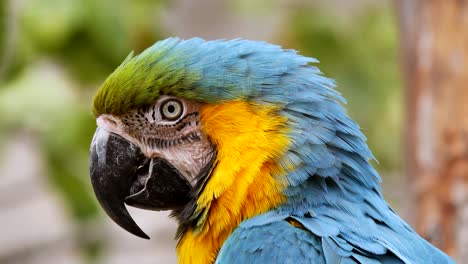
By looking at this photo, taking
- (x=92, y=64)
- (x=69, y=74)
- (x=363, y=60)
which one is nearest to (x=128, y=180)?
(x=92, y=64)

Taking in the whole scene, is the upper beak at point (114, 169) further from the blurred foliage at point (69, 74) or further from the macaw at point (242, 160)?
the blurred foliage at point (69, 74)

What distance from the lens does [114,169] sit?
1930 mm

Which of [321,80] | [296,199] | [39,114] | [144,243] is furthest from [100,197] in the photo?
[144,243]

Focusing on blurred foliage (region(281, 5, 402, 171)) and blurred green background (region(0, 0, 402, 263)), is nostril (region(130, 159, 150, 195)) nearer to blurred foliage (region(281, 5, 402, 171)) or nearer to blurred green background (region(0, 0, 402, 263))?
blurred green background (region(0, 0, 402, 263))

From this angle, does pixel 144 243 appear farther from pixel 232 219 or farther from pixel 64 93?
pixel 232 219

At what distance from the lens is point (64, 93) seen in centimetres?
289

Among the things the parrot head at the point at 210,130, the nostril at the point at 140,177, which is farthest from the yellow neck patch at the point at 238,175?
the nostril at the point at 140,177

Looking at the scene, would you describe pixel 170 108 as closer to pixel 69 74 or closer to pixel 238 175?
pixel 238 175

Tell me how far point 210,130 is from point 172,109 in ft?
0.35

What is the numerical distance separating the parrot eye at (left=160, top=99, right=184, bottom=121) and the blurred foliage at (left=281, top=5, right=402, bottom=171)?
4.74 ft

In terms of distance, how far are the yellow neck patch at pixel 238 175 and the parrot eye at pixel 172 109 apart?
9cm

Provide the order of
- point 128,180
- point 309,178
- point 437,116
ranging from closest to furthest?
point 309,178 < point 128,180 < point 437,116

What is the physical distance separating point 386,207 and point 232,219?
0.36 m

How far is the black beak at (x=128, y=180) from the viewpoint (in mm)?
1935
